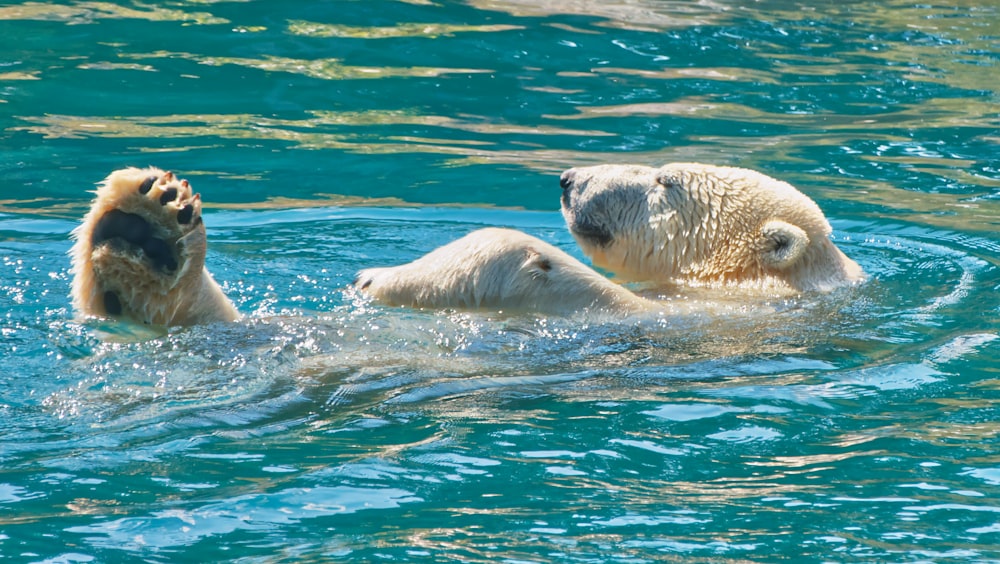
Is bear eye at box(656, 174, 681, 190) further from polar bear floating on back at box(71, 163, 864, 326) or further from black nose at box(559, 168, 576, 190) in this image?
black nose at box(559, 168, 576, 190)

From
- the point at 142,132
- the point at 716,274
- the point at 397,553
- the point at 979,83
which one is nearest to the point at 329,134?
the point at 142,132

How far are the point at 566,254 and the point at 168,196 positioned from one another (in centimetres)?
172

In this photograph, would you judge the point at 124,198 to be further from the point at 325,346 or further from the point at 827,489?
the point at 827,489

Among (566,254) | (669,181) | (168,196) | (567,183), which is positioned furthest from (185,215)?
(669,181)

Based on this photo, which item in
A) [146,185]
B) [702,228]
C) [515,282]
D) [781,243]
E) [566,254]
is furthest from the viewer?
[702,228]

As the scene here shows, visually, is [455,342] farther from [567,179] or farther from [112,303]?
[567,179]

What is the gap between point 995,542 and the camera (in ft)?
10.2

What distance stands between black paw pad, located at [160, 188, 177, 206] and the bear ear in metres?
2.61

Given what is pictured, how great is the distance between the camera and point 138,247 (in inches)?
168

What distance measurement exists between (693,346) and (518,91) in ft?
18.7

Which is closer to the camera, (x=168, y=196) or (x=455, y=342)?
(x=168, y=196)

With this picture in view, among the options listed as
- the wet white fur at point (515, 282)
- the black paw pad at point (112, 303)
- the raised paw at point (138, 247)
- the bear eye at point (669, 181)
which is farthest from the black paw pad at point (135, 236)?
the bear eye at point (669, 181)

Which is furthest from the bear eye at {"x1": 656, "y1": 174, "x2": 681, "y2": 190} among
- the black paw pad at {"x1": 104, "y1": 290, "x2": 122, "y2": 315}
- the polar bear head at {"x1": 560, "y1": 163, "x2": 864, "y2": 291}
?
the black paw pad at {"x1": 104, "y1": 290, "x2": 122, "y2": 315}

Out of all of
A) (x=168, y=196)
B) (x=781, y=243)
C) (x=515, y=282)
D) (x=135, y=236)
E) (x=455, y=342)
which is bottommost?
(x=455, y=342)
